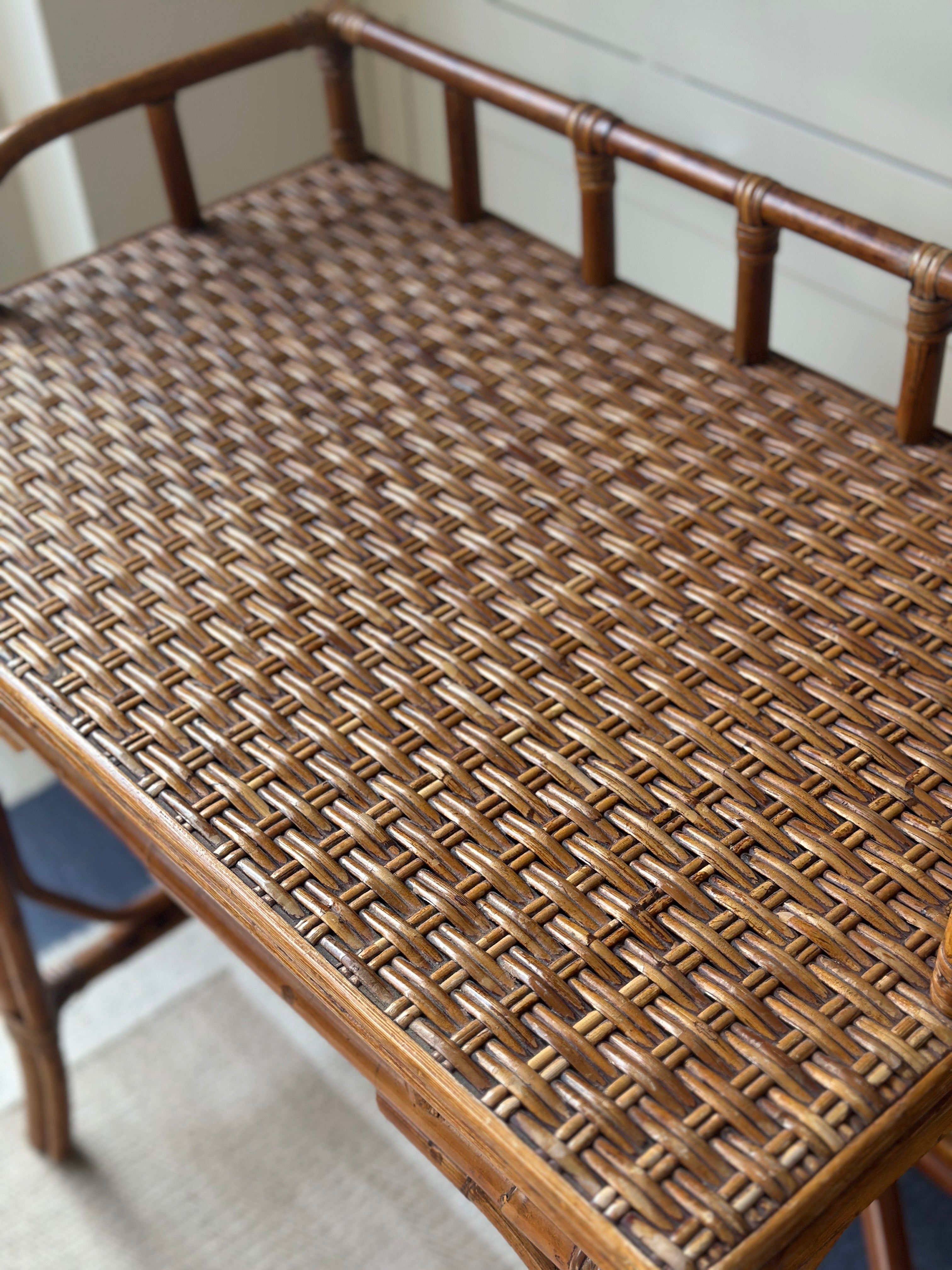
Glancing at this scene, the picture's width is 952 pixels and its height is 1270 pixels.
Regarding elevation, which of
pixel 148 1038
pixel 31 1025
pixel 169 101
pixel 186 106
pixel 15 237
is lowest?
pixel 148 1038

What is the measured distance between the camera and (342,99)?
3.53ft

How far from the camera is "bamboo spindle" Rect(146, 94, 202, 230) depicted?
1.01 meters

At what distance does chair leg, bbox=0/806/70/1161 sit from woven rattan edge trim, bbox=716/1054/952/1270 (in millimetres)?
692

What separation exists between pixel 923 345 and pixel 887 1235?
0.57m

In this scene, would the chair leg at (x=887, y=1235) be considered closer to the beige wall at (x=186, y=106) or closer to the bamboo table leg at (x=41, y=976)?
the bamboo table leg at (x=41, y=976)

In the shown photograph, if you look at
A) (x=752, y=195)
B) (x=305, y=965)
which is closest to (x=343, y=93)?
(x=752, y=195)

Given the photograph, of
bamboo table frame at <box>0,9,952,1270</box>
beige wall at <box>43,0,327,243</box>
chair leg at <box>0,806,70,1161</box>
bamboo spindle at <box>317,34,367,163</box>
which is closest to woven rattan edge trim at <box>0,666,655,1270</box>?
bamboo table frame at <box>0,9,952,1270</box>

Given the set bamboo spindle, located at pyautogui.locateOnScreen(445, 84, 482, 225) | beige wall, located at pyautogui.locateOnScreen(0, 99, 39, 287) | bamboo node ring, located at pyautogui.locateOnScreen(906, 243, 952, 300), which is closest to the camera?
bamboo node ring, located at pyautogui.locateOnScreen(906, 243, 952, 300)

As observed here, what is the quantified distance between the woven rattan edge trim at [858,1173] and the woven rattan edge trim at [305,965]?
46mm

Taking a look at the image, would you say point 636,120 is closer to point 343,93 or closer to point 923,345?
point 343,93

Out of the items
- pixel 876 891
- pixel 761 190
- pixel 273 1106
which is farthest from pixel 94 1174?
pixel 761 190

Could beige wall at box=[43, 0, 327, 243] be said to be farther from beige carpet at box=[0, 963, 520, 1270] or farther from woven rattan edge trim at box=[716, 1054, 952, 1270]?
woven rattan edge trim at box=[716, 1054, 952, 1270]

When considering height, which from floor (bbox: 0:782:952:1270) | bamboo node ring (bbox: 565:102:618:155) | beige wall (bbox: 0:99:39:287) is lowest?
floor (bbox: 0:782:952:1270)

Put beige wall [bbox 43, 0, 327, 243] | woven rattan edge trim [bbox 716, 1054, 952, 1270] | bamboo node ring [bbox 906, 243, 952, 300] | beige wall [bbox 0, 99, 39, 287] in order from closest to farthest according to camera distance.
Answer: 1. woven rattan edge trim [bbox 716, 1054, 952, 1270]
2. bamboo node ring [bbox 906, 243, 952, 300]
3. beige wall [bbox 43, 0, 327, 243]
4. beige wall [bbox 0, 99, 39, 287]
